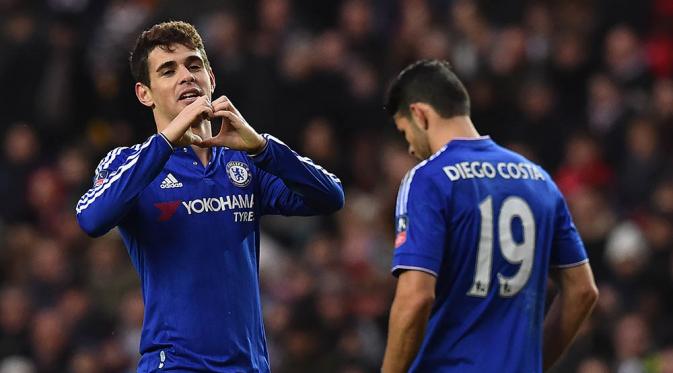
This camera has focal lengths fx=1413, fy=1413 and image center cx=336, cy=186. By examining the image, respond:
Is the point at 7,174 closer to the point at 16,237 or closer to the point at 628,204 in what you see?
the point at 16,237

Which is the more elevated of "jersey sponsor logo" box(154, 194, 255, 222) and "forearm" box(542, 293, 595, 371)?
"jersey sponsor logo" box(154, 194, 255, 222)

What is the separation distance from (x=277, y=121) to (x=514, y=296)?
316 inches

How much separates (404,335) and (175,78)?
1577 mm

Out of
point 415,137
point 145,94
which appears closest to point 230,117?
point 145,94

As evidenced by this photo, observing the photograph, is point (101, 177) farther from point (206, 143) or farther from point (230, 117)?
point (230, 117)

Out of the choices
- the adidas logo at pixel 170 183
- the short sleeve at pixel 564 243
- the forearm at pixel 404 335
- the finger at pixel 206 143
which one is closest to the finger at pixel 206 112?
the finger at pixel 206 143

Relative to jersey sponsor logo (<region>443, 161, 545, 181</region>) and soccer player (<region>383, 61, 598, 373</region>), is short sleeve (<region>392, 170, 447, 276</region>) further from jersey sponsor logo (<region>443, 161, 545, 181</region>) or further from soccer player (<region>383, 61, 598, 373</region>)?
jersey sponsor logo (<region>443, 161, 545, 181</region>)

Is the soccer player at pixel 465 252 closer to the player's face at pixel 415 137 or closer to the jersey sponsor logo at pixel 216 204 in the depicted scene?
the player's face at pixel 415 137

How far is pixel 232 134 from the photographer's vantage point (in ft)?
20.1

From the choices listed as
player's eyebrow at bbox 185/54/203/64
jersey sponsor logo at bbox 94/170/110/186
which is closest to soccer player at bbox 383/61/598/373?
player's eyebrow at bbox 185/54/203/64

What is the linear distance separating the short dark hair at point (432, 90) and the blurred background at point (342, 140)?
4.92 m

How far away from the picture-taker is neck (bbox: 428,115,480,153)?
6.01m

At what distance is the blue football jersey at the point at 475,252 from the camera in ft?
19.0

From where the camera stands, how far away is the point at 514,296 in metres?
5.86
